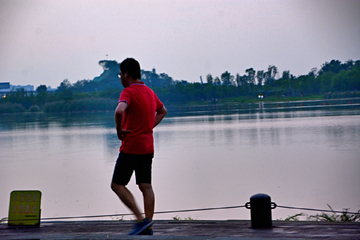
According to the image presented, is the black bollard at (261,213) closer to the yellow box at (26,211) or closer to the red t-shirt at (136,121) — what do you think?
the red t-shirt at (136,121)

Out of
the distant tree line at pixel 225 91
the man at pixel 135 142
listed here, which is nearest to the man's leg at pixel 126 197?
the man at pixel 135 142

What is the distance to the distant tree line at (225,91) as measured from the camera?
10756 centimetres

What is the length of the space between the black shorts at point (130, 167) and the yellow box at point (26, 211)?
126 centimetres

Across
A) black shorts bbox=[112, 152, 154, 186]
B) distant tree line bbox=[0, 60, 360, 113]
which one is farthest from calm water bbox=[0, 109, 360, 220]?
distant tree line bbox=[0, 60, 360, 113]

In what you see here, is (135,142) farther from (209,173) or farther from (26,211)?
(209,173)

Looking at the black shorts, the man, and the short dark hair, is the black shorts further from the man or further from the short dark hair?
the short dark hair

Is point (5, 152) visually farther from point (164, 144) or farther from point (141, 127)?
point (141, 127)

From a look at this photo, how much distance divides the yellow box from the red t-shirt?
1422mm

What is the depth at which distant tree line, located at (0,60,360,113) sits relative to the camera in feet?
353

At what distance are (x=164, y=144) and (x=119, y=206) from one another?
403 inches

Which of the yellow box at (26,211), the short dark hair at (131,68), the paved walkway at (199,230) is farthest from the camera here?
the yellow box at (26,211)

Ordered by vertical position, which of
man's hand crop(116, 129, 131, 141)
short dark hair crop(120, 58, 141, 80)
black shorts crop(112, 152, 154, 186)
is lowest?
black shorts crop(112, 152, 154, 186)

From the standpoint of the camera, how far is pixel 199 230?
15.2 feet

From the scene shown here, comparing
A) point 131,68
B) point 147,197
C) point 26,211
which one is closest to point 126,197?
point 147,197
